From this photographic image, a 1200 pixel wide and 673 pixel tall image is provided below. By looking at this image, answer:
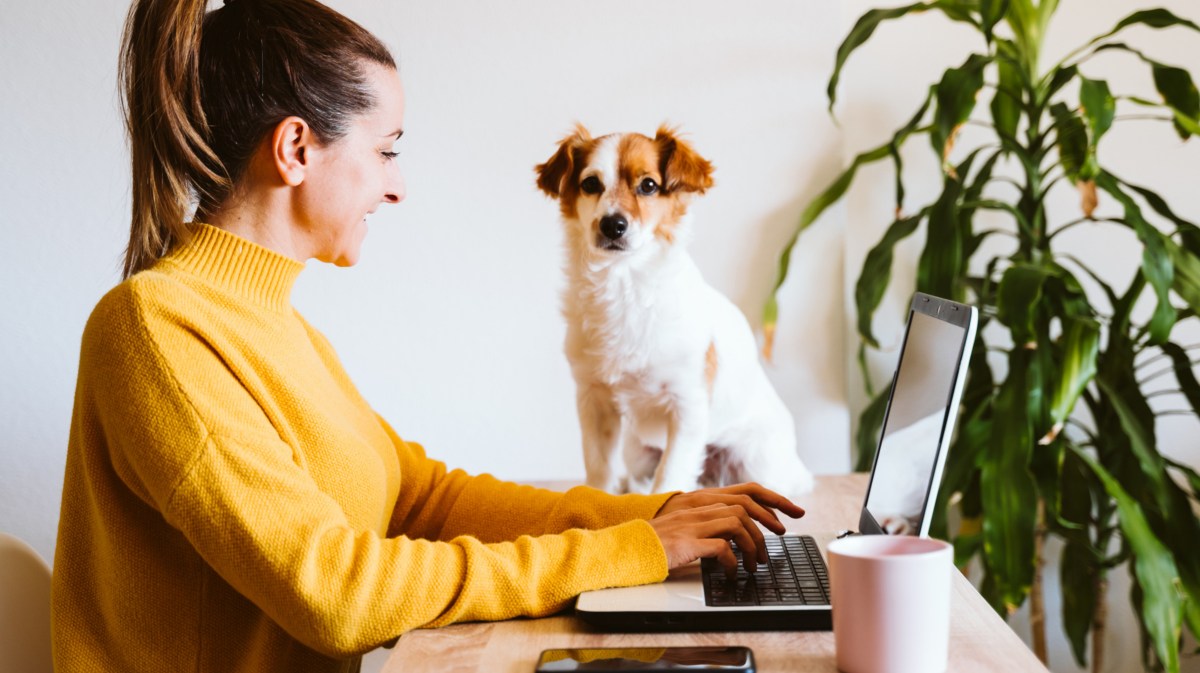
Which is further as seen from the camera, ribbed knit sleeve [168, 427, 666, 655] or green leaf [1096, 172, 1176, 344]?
green leaf [1096, 172, 1176, 344]

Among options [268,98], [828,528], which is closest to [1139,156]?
[828,528]

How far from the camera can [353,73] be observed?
952 mm

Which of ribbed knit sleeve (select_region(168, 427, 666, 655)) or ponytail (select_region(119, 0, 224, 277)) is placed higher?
ponytail (select_region(119, 0, 224, 277))

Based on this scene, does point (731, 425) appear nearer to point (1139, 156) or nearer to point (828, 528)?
point (828, 528)

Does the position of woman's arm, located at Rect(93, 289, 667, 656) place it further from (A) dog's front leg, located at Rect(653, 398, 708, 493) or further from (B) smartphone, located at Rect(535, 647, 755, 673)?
(A) dog's front leg, located at Rect(653, 398, 708, 493)

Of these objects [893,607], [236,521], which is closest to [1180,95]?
[893,607]

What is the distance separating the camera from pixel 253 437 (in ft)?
2.51

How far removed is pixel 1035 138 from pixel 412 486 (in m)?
1.28

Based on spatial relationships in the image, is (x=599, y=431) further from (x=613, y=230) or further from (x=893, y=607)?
(x=893, y=607)

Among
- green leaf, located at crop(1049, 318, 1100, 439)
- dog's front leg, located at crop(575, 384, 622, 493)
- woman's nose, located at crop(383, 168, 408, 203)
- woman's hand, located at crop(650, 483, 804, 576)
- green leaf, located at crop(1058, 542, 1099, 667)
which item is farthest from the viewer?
green leaf, located at crop(1058, 542, 1099, 667)

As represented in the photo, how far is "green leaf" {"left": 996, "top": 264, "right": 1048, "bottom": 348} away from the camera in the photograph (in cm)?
157

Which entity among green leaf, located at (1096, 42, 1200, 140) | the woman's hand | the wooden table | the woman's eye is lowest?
the wooden table

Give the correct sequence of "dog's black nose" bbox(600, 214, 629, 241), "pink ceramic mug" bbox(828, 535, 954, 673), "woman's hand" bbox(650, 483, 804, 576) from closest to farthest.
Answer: "pink ceramic mug" bbox(828, 535, 954, 673), "woman's hand" bbox(650, 483, 804, 576), "dog's black nose" bbox(600, 214, 629, 241)

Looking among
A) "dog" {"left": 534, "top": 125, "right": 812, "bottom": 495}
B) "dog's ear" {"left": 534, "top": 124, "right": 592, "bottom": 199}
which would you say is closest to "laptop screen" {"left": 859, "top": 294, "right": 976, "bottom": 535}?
"dog" {"left": 534, "top": 125, "right": 812, "bottom": 495}
